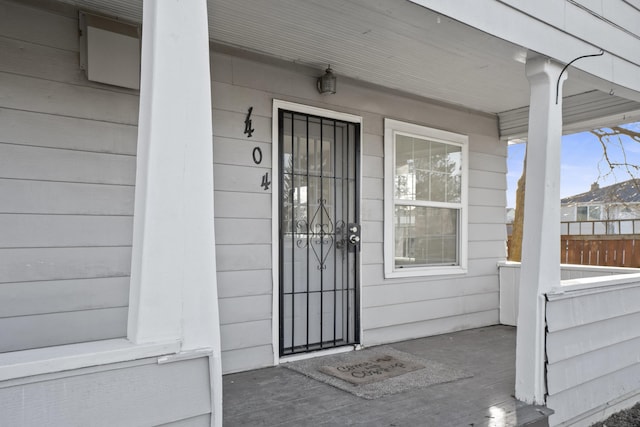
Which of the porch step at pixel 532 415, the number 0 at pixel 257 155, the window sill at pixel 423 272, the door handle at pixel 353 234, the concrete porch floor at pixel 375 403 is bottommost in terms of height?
the porch step at pixel 532 415

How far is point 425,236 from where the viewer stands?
441cm

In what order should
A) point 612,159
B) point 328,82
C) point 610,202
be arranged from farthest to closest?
1. point 610,202
2. point 612,159
3. point 328,82

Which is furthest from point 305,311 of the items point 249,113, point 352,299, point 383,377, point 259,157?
point 249,113

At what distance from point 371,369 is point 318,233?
3.52 ft

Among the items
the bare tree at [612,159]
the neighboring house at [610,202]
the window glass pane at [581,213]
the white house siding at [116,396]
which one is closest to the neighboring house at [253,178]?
the white house siding at [116,396]

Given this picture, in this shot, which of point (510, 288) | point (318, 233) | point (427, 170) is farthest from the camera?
point (510, 288)

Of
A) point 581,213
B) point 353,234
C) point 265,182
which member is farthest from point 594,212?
point 265,182

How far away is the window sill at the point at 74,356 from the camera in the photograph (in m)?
1.17

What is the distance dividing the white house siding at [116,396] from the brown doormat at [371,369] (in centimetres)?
178

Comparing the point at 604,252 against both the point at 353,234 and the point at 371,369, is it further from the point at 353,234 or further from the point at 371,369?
the point at 371,369

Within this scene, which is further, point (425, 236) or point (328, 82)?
point (425, 236)

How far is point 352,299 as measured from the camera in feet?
12.6

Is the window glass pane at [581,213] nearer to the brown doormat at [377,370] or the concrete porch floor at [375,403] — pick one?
the concrete porch floor at [375,403]

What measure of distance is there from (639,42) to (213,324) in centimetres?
362
